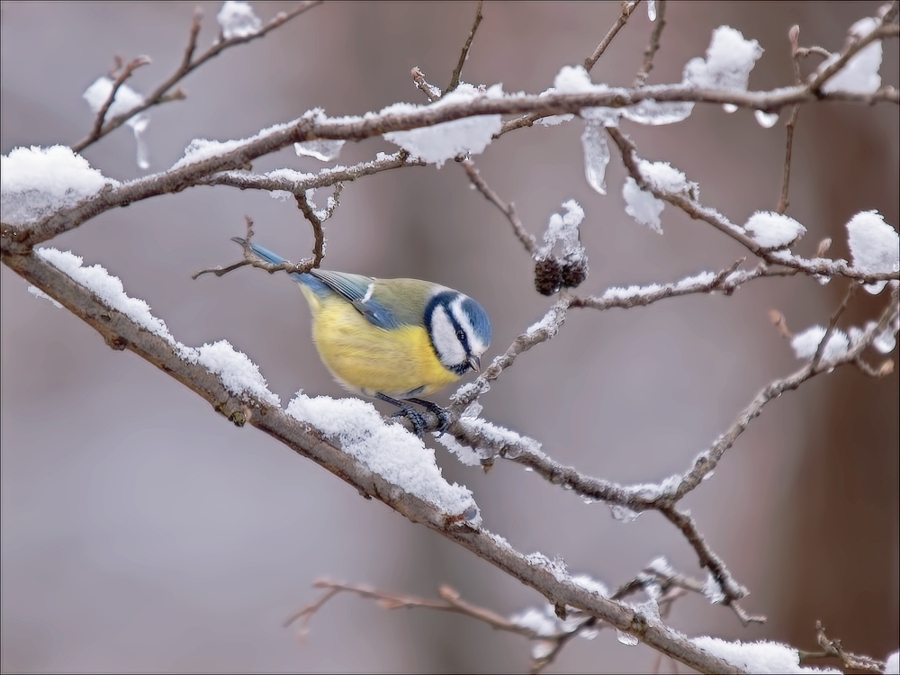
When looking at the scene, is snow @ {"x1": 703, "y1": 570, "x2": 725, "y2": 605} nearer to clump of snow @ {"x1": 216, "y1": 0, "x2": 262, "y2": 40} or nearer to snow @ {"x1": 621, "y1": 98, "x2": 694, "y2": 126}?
snow @ {"x1": 621, "y1": 98, "x2": 694, "y2": 126}

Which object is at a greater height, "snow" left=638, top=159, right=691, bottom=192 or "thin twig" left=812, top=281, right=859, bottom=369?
"thin twig" left=812, top=281, right=859, bottom=369

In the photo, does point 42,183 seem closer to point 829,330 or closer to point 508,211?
point 508,211

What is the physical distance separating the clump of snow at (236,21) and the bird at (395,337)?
120 centimetres

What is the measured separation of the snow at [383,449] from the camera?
126cm

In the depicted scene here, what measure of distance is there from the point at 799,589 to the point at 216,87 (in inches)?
135

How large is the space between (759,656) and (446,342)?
1.19 meters

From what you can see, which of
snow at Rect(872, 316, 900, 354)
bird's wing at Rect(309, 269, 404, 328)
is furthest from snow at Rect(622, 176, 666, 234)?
bird's wing at Rect(309, 269, 404, 328)

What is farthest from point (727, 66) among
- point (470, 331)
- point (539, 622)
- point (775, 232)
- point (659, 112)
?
point (470, 331)

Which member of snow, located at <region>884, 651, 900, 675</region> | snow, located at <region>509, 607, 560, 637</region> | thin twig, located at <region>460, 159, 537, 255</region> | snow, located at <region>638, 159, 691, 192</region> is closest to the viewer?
snow, located at <region>638, 159, 691, 192</region>

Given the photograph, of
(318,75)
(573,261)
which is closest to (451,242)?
(318,75)

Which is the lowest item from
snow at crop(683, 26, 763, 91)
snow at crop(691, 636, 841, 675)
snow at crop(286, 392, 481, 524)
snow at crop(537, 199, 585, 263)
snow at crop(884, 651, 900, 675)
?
snow at crop(691, 636, 841, 675)

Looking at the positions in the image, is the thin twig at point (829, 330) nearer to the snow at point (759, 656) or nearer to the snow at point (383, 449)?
the snow at point (759, 656)

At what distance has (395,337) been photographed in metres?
2.23

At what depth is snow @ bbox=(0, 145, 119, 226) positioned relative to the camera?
103 centimetres
